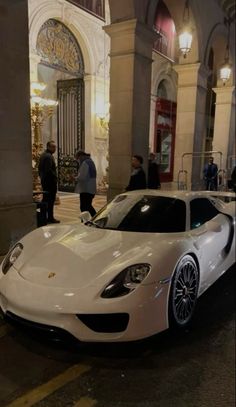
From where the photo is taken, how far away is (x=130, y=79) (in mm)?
7008

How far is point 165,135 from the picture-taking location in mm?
19344

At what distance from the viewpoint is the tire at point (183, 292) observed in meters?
2.83

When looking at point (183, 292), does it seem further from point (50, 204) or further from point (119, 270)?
point (50, 204)

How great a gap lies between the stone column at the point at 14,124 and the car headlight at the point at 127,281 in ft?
9.15

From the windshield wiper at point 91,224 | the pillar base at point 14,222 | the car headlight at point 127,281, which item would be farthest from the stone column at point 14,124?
the car headlight at point 127,281

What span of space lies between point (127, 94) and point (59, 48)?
21.8ft

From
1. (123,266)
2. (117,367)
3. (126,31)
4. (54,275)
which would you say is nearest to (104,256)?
(123,266)

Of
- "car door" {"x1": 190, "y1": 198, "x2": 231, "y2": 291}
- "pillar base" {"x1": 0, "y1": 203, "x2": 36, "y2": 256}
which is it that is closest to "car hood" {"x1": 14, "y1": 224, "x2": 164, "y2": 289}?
"car door" {"x1": 190, "y1": 198, "x2": 231, "y2": 291}

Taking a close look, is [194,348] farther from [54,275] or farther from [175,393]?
[54,275]

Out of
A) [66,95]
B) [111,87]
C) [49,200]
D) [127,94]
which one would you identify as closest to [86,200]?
[49,200]

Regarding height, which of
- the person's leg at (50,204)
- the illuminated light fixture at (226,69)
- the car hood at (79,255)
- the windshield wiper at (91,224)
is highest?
the illuminated light fixture at (226,69)

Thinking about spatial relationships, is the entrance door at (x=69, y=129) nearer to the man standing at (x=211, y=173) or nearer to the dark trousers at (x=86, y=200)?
the man standing at (x=211, y=173)

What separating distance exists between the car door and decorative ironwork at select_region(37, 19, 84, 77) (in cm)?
985

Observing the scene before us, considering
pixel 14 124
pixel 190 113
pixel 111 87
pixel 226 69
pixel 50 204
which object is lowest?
pixel 50 204
